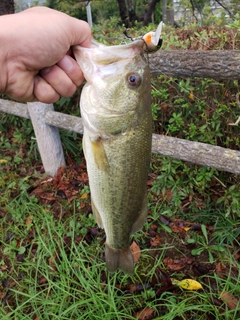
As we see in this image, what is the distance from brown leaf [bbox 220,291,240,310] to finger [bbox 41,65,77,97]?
178 centimetres

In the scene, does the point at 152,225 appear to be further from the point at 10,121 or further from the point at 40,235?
the point at 10,121

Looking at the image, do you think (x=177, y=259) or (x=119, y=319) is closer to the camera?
(x=119, y=319)

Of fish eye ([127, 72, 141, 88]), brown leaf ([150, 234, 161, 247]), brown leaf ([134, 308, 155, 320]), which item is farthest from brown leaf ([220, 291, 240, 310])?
fish eye ([127, 72, 141, 88])

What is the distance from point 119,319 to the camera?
2.24 m

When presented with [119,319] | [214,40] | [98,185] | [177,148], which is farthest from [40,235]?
[214,40]

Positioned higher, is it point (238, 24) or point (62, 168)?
point (238, 24)

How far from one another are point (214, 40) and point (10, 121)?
296 centimetres

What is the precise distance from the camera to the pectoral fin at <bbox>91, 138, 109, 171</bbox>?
4.69 feet

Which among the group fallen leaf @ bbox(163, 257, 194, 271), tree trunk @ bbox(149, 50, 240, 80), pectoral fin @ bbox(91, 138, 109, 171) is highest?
pectoral fin @ bbox(91, 138, 109, 171)

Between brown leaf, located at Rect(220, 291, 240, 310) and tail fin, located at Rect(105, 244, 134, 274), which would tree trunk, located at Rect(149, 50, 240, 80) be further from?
brown leaf, located at Rect(220, 291, 240, 310)

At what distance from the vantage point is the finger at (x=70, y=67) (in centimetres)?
148

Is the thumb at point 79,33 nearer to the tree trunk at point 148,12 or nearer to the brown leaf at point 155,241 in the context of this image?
the brown leaf at point 155,241

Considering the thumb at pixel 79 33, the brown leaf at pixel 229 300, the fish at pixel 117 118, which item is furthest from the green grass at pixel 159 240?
the thumb at pixel 79 33

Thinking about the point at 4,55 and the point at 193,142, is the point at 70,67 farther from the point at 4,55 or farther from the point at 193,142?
the point at 193,142
